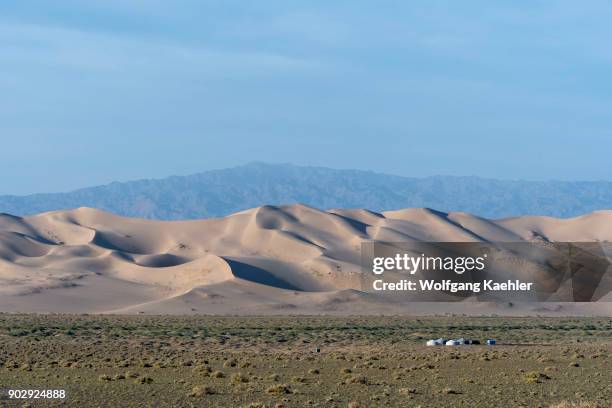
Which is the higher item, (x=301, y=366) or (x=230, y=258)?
(x=230, y=258)

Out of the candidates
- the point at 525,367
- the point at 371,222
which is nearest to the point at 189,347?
the point at 525,367

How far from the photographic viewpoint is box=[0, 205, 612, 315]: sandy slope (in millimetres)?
82375

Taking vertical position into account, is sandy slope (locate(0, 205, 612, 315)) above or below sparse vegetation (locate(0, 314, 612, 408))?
above

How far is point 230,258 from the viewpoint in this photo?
101688 millimetres

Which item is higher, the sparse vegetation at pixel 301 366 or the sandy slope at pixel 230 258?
the sandy slope at pixel 230 258

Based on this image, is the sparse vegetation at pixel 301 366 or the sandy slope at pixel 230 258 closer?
the sparse vegetation at pixel 301 366

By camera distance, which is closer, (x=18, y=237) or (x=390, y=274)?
(x=390, y=274)

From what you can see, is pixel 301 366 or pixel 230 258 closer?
pixel 301 366

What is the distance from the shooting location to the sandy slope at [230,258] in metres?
82.4

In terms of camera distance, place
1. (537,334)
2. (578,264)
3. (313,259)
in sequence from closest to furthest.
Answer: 1. (537,334)
2. (578,264)
3. (313,259)

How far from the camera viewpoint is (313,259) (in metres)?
105

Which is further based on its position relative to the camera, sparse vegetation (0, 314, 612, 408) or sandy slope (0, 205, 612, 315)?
sandy slope (0, 205, 612, 315)

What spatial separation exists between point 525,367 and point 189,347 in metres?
14.6

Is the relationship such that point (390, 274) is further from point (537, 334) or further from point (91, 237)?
point (537, 334)
